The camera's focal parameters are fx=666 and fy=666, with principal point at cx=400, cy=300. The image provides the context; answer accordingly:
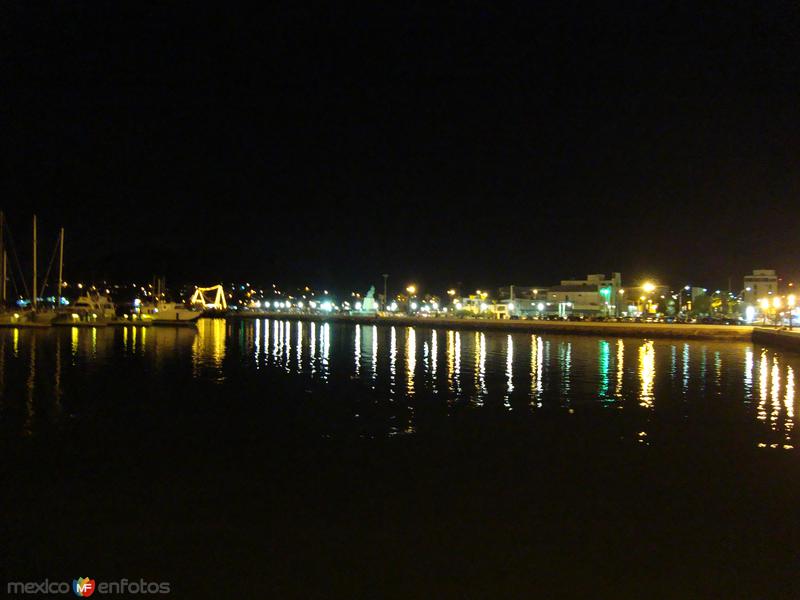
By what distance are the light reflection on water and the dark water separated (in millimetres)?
196

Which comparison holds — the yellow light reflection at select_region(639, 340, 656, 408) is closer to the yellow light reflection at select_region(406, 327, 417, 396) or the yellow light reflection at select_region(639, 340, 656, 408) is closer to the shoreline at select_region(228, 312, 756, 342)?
the yellow light reflection at select_region(406, 327, 417, 396)

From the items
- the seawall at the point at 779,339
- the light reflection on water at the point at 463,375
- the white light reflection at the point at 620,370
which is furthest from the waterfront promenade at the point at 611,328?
the white light reflection at the point at 620,370

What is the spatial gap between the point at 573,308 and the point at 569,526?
8170 cm

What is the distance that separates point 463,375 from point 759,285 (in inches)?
3642

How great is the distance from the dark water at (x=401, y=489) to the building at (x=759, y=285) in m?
88.3

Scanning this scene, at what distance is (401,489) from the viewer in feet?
27.0

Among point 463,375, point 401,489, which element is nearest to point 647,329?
point 463,375

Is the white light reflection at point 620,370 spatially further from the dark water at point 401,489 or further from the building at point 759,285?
the building at point 759,285

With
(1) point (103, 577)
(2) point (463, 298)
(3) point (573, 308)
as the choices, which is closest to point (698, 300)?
(3) point (573, 308)

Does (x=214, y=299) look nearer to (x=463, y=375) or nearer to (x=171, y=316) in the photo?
(x=171, y=316)

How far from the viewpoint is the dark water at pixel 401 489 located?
19.2 feet

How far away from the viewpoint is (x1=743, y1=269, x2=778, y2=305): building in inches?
3755

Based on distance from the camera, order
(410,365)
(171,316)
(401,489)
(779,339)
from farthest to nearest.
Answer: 1. (171,316)
2. (779,339)
3. (410,365)
4. (401,489)

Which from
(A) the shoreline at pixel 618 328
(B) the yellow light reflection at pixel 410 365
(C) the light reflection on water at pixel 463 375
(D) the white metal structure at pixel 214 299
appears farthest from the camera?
(D) the white metal structure at pixel 214 299
